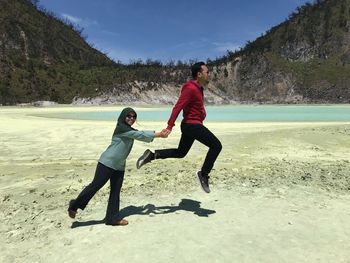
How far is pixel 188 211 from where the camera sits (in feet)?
22.4

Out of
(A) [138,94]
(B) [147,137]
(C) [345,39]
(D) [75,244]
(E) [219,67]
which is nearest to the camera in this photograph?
(D) [75,244]

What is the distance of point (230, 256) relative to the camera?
16.3 feet

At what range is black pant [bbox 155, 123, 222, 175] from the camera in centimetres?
668

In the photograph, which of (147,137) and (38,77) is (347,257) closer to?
(147,137)

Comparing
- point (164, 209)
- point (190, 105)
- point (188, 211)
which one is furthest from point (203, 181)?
point (190, 105)

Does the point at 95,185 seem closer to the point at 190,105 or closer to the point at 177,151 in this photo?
the point at 177,151

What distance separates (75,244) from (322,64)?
9460cm

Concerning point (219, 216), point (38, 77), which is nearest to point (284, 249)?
point (219, 216)

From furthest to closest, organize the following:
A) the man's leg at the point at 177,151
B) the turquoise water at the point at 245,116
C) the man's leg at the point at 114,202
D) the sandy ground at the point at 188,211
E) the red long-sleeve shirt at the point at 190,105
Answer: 1. the turquoise water at the point at 245,116
2. the man's leg at the point at 177,151
3. the red long-sleeve shirt at the point at 190,105
4. the man's leg at the point at 114,202
5. the sandy ground at the point at 188,211

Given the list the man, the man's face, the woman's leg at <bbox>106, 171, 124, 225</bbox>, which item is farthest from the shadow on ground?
the man's face

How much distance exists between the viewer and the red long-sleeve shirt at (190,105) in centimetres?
662

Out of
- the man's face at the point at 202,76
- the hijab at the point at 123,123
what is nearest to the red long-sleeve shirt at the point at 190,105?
the man's face at the point at 202,76

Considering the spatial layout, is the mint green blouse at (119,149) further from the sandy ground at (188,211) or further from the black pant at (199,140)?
the sandy ground at (188,211)

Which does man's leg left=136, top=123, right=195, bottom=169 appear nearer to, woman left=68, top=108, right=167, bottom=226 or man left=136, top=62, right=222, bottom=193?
man left=136, top=62, right=222, bottom=193
